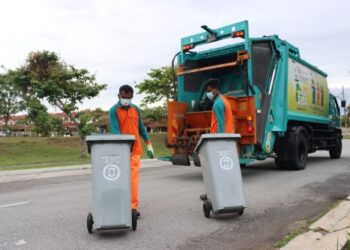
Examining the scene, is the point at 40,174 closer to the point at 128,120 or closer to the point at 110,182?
the point at 128,120

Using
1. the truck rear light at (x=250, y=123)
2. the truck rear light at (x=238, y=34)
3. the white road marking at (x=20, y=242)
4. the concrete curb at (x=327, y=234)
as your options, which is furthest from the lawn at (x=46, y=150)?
the white road marking at (x=20, y=242)

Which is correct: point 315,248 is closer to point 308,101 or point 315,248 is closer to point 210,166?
point 210,166

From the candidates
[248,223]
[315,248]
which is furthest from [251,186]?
[315,248]

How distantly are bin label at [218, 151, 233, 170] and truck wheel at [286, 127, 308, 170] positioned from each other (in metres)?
5.20

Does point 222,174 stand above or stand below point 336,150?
above

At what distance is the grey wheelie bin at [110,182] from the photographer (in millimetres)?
4211

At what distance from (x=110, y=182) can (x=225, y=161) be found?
1473 mm

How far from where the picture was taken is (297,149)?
984 centimetres

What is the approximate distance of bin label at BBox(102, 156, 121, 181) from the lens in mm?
4270

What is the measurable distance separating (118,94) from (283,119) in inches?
215

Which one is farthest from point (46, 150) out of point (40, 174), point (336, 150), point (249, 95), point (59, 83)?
point (249, 95)

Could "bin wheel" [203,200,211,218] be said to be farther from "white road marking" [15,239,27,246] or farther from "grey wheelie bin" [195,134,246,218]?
"white road marking" [15,239,27,246]

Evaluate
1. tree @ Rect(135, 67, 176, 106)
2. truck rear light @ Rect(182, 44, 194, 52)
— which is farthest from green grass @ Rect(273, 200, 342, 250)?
tree @ Rect(135, 67, 176, 106)

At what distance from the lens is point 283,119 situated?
30.8ft
